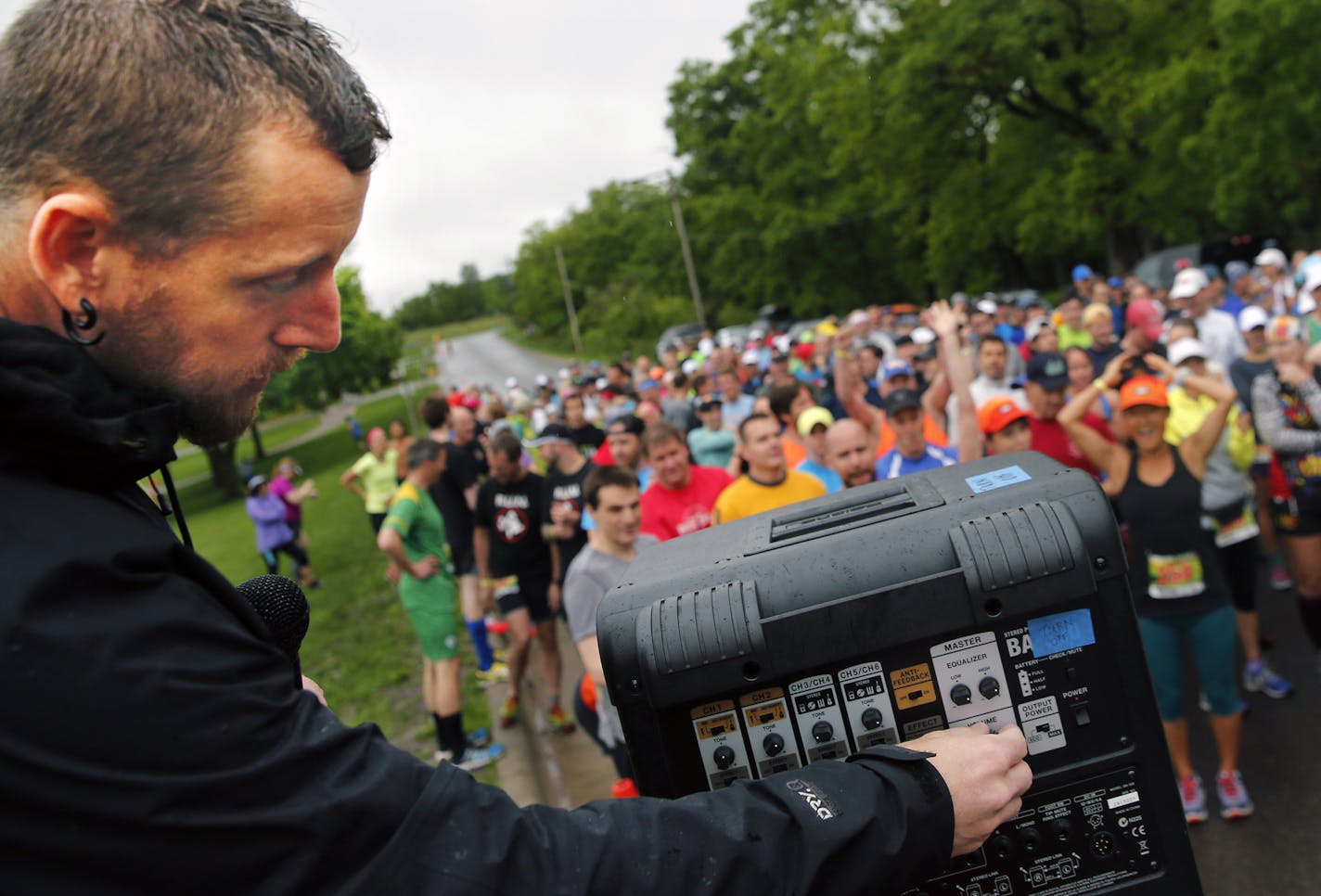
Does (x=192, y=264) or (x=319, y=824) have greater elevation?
(x=192, y=264)

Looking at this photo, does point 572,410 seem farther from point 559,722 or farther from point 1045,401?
point 1045,401

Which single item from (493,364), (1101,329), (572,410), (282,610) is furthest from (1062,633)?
(493,364)

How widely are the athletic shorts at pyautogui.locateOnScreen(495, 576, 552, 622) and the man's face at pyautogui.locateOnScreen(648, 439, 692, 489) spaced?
1.84 meters

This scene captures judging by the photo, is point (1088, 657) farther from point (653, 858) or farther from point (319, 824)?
point (319, 824)

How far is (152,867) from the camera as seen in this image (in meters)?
0.85

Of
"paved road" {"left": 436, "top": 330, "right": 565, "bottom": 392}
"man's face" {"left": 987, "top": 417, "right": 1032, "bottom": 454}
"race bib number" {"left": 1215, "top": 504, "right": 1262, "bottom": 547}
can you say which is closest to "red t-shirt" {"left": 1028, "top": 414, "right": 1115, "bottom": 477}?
"man's face" {"left": 987, "top": 417, "right": 1032, "bottom": 454}

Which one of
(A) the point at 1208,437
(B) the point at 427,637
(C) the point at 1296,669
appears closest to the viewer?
(A) the point at 1208,437

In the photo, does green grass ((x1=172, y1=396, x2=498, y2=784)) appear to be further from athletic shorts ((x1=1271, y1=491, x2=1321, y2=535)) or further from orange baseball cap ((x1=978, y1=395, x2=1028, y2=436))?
athletic shorts ((x1=1271, y1=491, x2=1321, y2=535))

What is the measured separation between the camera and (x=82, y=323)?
0.98 meters

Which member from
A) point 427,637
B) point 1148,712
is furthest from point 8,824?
point 427,637

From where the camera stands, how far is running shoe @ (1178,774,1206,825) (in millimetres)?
4641

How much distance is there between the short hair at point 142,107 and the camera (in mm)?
965

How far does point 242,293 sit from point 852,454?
4.21 metres

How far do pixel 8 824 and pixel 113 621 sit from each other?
0.18 m
